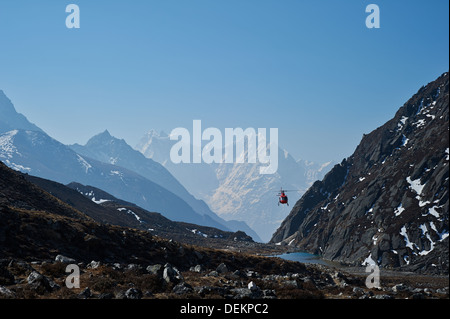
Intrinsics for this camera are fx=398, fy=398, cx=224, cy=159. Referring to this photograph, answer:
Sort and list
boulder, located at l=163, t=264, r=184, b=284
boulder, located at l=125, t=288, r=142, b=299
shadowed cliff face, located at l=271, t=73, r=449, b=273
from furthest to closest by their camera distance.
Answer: shadowed cliff face, located at l=271, t=73, r=449, b=273
boulder, located at l=163, t=264, r=184, b=284
boulder, located at l=125, t=288, r=142, b=299

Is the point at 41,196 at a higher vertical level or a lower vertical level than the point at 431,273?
higher

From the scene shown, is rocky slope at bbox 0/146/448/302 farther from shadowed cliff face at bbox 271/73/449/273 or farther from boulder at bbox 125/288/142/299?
shadowed cliff face at bbox 271/73/449/273

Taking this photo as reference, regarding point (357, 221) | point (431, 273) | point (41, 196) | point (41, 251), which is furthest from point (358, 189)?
point (41, 251)

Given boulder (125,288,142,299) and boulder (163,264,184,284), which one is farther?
boulder (163,264,184,284)

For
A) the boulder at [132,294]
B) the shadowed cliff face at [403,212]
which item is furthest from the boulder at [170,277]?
the shadowed cliff face at [403,212]

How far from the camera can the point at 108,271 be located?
104 feet

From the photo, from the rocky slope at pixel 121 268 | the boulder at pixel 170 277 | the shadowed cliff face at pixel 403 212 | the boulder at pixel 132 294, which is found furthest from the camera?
the shadowed cliff face at pixel 403 212

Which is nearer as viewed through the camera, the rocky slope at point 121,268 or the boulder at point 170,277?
the rocky slope at point 121,268

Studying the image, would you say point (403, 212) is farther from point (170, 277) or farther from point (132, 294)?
point (132, 294)

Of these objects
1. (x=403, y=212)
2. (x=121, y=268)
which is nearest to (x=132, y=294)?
(x=121, y=268)

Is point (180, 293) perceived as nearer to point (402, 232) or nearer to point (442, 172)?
point (402, 232)

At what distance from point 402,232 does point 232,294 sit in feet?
390

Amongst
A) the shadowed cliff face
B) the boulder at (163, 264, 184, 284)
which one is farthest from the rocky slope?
the shadowed cliff face

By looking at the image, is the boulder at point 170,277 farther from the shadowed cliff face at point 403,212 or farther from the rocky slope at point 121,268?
the shadowed cliff face at point 403,212
